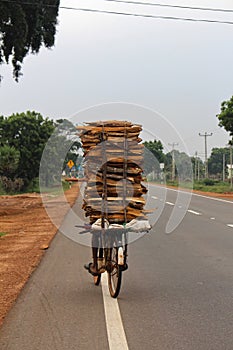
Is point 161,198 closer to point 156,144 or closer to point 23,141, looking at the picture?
point 156,144

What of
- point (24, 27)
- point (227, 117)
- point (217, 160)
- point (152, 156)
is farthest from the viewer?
point (217, 160)

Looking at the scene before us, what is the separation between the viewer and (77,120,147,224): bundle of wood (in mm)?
7195

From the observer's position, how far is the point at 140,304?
6.96 metres

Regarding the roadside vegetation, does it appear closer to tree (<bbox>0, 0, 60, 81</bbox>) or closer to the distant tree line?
tree (<bbox>0, 0, 60, 81</bbox>)

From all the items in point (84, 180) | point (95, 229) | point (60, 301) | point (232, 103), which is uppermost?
point (232, 103)

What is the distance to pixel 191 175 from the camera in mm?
7703

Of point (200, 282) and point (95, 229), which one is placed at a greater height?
point (95, 229)

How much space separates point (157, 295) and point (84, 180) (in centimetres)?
177

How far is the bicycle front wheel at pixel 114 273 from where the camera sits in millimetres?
7074

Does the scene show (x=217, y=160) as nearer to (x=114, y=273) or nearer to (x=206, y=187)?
(x=206, y=187)

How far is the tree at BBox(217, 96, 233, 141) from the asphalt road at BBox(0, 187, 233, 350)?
2670 centimetres

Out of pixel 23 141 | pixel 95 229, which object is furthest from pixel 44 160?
pixel 23 141

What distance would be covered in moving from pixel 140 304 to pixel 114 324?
0.98m

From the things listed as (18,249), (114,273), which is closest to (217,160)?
(18,249)
